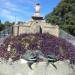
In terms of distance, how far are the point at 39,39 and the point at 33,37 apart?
0.41ft

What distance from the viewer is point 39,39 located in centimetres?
531

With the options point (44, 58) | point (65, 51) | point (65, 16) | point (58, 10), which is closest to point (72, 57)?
point (65, 51)

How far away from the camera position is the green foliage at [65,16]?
34125 millimetres

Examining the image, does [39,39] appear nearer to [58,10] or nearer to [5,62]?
[5,62]

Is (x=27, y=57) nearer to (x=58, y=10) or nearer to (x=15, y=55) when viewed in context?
(x=15, y=55)

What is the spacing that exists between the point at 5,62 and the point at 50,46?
0.81m

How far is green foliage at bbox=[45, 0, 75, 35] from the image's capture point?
34.1 m

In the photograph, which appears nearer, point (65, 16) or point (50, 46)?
point (50, 46)

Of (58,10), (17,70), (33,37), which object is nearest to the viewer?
(17,70)

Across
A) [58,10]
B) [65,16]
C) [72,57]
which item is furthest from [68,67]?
[58,10]

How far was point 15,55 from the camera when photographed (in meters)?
5.16

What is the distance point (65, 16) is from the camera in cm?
3669

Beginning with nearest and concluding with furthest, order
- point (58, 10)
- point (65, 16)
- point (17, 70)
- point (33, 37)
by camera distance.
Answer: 1. point (17, 70)
2. point (33, 37)
3. point (65, 16)
4. point (58, 10)

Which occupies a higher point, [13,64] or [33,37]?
[33,37]
